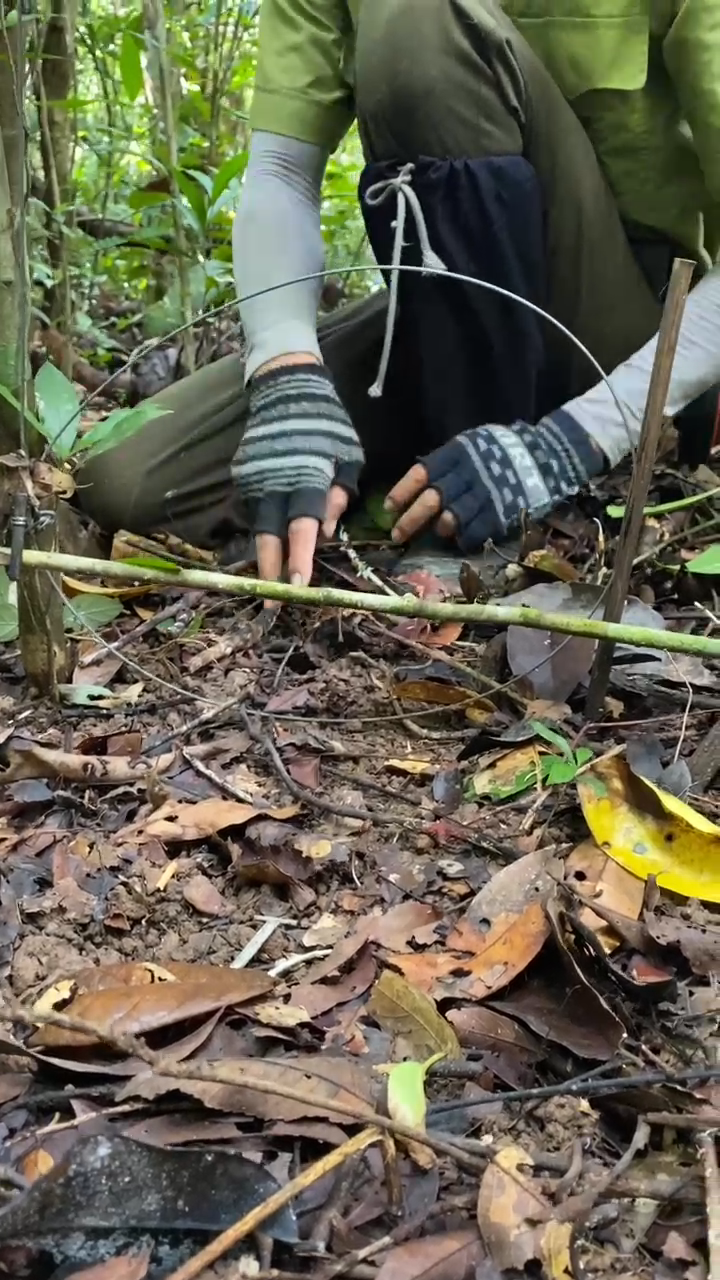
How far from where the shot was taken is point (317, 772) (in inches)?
47.4

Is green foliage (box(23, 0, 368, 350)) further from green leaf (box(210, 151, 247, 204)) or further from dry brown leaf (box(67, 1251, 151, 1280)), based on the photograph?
dry brown leaf (box(67, 1251, 151, 1280))

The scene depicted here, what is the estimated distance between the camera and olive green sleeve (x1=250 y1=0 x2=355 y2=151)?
6.36 feet

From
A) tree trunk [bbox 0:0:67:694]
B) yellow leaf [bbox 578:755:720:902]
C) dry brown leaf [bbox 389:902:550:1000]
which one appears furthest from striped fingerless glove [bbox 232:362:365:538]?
dry brown leaf [bbox 389:902:550:1000]

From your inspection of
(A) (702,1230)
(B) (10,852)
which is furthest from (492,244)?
(A) (702,1230)

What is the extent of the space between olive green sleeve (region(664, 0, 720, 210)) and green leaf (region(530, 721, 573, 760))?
1.08 m

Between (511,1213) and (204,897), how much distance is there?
0.44m

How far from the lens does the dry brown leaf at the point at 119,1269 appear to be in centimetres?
64

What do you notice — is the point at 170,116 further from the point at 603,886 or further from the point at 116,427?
the point at 603,886

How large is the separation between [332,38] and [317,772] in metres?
1.49

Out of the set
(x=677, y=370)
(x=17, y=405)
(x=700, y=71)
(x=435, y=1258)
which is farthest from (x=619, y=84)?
(x=435, y=1258)

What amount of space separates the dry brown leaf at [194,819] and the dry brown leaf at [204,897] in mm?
62

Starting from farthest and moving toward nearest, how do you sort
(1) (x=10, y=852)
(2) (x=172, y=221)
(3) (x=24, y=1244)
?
(2) (x=172, y=221)
(1) (x=10, y=852)
(3) (x=24, y=1244)

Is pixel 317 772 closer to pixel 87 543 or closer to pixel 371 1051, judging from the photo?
pixel 371 1051

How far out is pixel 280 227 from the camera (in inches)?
78.7
